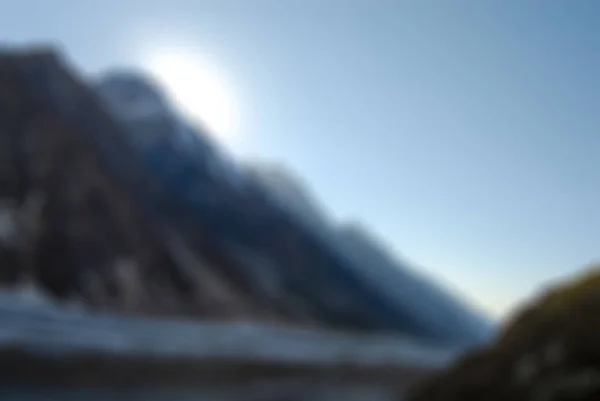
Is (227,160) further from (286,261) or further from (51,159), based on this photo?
(51,159)

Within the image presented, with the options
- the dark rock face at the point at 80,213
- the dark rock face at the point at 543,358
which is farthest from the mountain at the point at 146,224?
the dark rock face at the point at 543,358

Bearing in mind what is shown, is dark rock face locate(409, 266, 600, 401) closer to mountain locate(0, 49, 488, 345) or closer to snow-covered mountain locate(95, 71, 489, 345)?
mountain locate(0, 49, 488, 345)

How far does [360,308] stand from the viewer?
293 ft

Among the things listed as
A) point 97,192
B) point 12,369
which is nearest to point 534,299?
point 12,369

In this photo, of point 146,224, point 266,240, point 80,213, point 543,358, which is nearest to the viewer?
point 543,358

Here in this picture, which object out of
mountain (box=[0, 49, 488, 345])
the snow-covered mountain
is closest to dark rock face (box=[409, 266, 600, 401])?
mountain (box=[0, 49, 488, 345])

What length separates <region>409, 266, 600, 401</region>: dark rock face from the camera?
8273mm

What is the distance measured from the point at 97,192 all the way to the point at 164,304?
482 inches

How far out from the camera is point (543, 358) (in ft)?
29.5

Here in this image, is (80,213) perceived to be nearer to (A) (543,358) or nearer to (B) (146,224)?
(B) (146,224)

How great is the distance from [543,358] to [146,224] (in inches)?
2650

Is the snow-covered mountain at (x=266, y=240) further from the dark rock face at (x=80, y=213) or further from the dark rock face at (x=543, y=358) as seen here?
the dark rock face at (x=543, y=358)

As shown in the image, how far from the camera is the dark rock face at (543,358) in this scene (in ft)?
27.1

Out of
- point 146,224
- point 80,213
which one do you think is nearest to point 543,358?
point 80,213
